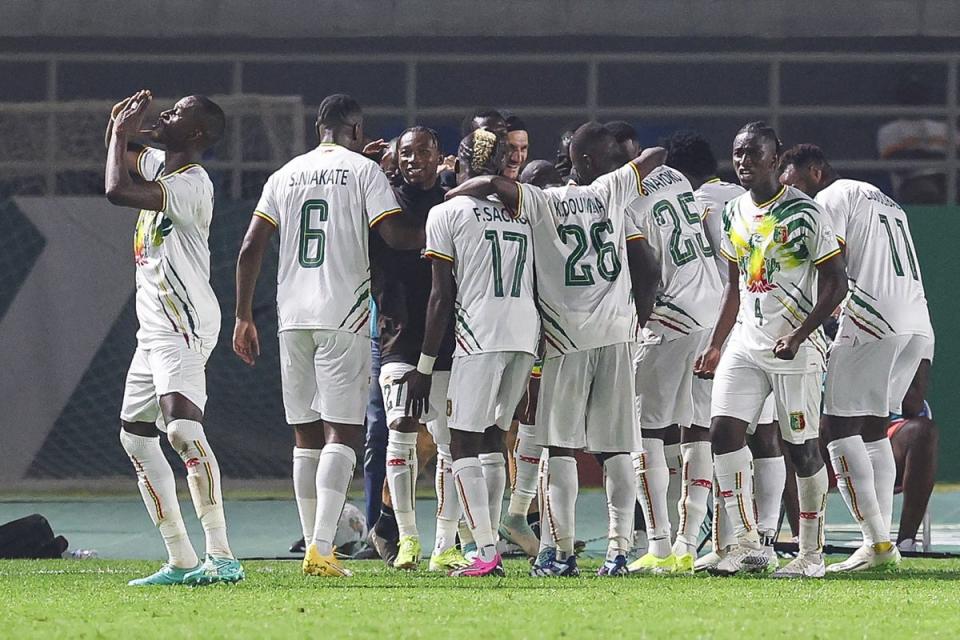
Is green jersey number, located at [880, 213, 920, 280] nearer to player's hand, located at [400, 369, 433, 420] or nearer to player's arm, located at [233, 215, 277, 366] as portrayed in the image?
player's hand, located at [400, 369, 433, 420]

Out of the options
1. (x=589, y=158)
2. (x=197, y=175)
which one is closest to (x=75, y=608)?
(x=197, y=175)

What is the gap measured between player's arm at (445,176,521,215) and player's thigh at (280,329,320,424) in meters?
1.01

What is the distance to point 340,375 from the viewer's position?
812cm

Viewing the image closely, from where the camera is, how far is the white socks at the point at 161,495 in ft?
25.1

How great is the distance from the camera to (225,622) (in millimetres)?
6164

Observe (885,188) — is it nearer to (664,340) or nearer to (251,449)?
(251,449)

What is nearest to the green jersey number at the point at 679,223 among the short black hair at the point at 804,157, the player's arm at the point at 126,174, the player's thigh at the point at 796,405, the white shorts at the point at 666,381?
the white shorts at the point at 666,381

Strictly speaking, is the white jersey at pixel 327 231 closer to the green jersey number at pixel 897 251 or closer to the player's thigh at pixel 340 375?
the player's thigh at pixel 340 375

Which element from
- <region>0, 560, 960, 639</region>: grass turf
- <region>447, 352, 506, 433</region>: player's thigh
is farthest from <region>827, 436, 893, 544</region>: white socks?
<region>447, 352, 506, 433</region>: player's thigh

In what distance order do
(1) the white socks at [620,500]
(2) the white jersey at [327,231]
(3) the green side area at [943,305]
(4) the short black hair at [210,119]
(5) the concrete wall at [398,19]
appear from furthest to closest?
(5) the concrete wall at [398,19], (3) the green side area at [943,305], (1) the white socks at [620,500], (2) the white jersey at [327,231], (4) the short black hair at [210,119]

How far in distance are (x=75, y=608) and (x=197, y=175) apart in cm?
209

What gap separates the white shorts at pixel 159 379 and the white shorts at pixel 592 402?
5.51ft

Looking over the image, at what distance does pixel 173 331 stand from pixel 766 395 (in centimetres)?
287

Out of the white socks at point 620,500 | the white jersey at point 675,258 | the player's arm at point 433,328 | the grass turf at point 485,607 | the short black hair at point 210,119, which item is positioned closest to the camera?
the grass turf at point 485,607
